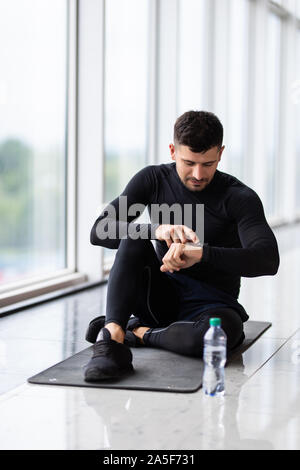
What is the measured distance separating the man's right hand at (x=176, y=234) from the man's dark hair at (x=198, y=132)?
26 centimetres

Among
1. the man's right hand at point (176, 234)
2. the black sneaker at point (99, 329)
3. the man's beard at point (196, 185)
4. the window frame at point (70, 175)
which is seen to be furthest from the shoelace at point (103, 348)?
the window frame at point (70, 175)

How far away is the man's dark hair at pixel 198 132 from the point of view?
243cm

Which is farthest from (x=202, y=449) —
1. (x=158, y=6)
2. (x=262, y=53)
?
(x=262, y=53)

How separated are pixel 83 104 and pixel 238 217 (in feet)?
6.79

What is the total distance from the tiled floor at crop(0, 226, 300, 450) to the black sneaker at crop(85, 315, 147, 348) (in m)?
0.12

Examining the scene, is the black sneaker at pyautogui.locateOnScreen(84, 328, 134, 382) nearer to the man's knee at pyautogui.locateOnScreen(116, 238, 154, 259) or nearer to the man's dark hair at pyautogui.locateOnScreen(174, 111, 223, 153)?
the man's knee at pyautogui.locateOnScreen(116, 238, 154, 259)

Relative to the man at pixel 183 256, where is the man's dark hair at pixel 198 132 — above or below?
above

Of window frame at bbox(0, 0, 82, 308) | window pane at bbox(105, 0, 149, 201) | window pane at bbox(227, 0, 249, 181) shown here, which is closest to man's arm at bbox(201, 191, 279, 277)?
window frame at bbox(0, 0, 82, 308)

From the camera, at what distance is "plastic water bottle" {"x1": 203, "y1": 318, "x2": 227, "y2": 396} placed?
7.22 feet

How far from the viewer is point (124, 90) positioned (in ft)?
16.6

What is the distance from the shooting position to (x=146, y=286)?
8.49 ft

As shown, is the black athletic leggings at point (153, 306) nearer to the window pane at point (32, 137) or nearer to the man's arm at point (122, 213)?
the man's arm at point (122, 213)

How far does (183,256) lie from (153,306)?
33 cm

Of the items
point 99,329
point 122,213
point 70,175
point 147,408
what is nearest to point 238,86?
point 70,175
